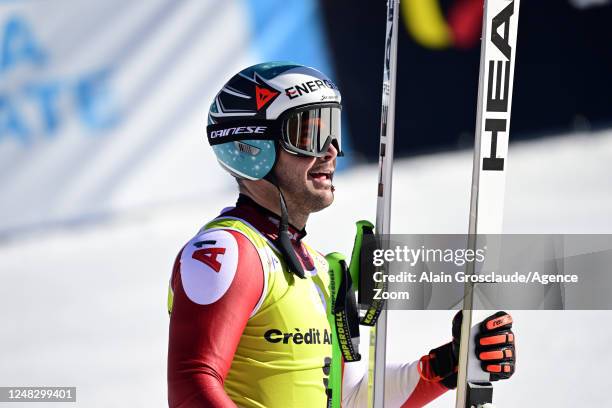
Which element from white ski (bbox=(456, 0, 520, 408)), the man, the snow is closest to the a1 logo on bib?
the man

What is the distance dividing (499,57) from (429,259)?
2.64 ft

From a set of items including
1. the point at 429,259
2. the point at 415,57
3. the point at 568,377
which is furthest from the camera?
the point at 415,57

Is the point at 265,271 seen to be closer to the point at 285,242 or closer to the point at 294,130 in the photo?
the point at 285,242

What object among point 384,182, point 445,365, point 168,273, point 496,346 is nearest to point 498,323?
point 496,346

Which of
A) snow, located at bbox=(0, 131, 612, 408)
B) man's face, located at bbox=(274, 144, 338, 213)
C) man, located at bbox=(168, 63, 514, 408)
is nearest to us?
man, located at bbox=(168, 63, 514, 408)

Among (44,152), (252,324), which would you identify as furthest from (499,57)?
(44,152)

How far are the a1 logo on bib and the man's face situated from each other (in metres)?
0.34

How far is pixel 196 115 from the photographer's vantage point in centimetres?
869

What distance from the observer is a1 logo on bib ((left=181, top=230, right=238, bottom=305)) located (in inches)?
102

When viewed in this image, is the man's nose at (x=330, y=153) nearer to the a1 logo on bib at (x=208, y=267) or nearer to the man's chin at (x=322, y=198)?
the man's chin at (x=322, y=198)

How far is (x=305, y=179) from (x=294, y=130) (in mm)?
150

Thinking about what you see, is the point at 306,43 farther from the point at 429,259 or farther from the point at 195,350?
the point at 195,350

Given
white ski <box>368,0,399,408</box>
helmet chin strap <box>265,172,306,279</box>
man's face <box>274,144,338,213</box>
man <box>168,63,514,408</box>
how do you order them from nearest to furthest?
man <box>168,63,514,408</box> → helmet chin strap <box>265,172,306,279</box> → man's face <box>274,144,338,213</box> → white ski <box>368,0,399,408</box>

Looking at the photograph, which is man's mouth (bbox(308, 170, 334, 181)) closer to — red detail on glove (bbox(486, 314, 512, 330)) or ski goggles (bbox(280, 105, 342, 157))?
ski goggles (bbox(280, 105, 342, 157))
